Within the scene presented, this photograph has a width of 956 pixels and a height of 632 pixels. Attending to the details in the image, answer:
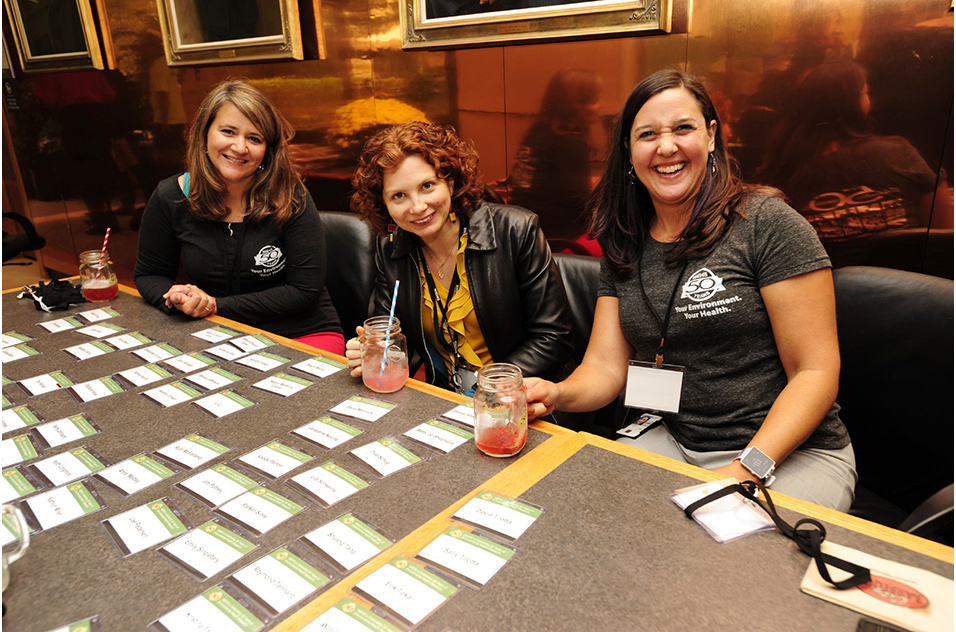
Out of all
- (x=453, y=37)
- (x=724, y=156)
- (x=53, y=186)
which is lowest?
(x=53, y=186)

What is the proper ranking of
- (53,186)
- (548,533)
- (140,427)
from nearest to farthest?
1. (548,533)
2. (140,427)
3. (53,186)

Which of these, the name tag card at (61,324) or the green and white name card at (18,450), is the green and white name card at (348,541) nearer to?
the green and white name card at (18,450)

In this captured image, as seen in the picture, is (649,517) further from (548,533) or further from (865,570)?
(865,570)

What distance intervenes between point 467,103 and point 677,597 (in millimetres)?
2422

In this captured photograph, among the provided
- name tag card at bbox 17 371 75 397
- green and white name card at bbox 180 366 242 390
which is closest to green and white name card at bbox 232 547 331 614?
green and white name card at bbox 180 366 242 390

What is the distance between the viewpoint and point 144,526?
95 cm

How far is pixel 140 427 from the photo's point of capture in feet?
4.17

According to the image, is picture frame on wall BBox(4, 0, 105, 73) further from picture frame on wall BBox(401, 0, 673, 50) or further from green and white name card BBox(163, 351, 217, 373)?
green and white name card BBox(163, 351, 217, 373)

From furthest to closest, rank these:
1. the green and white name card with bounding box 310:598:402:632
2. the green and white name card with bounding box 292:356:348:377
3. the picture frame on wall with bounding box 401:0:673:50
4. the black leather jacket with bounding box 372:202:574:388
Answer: the picture frame on wall with bounding box 401:0:673:50 < the black leather jacket with bounding box 372:202:574:388 < the green and white name card with bounding box 292:356:348:377 < the green and white name card with bounding box 310:598:402:632

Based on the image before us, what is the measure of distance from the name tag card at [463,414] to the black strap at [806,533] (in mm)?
491

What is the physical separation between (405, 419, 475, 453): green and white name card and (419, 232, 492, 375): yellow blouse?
687mm

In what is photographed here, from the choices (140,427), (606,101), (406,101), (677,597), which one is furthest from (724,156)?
(406,101)

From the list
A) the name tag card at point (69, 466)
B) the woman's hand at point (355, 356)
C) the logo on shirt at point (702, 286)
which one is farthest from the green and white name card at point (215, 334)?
the logo on shirt at point (702, 286)

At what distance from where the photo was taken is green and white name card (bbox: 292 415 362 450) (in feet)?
3.93
